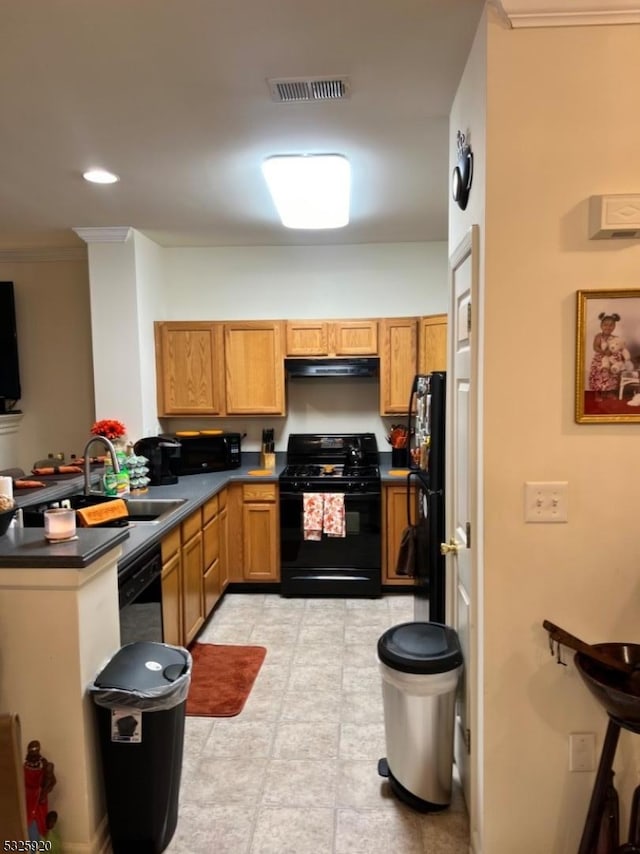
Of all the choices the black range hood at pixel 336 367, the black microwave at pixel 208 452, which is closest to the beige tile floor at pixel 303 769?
the black microwave at pixel 208 452

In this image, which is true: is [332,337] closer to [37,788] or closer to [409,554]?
[409,554]

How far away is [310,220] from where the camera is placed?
3465 mm

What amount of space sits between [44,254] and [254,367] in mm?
1908

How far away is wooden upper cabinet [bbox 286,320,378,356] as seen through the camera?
437 cm

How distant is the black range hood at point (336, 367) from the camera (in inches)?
171

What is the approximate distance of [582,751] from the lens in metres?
1.78

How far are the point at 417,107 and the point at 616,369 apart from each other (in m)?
1.34

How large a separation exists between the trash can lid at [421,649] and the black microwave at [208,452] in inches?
100

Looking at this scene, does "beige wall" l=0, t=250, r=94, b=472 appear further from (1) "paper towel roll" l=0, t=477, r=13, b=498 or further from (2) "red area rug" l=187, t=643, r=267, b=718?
(1) "paper towel roll" l=0, t=477, r=13, b=498

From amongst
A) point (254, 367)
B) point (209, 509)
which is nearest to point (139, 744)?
point (209, 509)

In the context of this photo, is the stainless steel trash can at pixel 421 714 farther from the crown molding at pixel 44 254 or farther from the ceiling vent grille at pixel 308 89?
the crown molding at pixel 44 254

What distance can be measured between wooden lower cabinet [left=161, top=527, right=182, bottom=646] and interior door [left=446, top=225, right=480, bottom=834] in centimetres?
137

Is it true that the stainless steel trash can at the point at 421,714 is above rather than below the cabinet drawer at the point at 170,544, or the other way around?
below

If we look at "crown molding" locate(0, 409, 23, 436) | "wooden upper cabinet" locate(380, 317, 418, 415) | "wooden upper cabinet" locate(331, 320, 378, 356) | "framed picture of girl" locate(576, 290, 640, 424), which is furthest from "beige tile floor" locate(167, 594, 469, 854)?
"crown molding" locate(0, 409, 23, 436)
